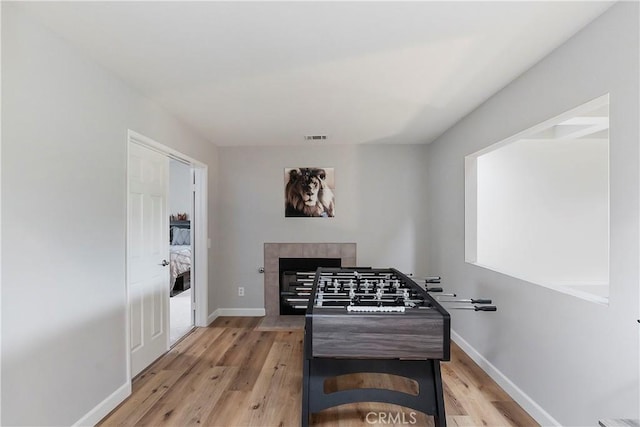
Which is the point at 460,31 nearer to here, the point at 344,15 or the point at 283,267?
the point at 344,15

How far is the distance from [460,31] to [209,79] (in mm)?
1718

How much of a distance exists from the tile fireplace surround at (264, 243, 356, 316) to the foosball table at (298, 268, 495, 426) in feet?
7.02

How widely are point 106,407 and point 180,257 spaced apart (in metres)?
3.89

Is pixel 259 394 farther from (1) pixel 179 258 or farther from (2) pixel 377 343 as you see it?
(1) pixel 179 258

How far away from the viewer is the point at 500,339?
2.67m

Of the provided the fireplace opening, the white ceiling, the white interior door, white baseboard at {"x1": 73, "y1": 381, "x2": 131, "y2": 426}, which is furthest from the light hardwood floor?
the white ceiling

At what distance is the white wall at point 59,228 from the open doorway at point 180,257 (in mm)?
1400

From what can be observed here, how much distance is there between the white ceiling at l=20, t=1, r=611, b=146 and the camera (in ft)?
5.30

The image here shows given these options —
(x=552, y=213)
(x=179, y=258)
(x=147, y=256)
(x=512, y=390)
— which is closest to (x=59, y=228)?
(x=147, y=256)

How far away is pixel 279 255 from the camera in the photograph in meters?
4.66

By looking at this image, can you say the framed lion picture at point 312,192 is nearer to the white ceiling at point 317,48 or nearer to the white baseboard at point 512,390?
the white ceiling at point 317,48

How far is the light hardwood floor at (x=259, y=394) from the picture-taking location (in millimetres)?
2203

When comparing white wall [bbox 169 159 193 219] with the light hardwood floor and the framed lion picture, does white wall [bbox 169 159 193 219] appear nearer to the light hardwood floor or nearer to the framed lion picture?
the framed lion picture

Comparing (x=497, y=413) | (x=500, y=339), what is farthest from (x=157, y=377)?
(x=500, y=339)
